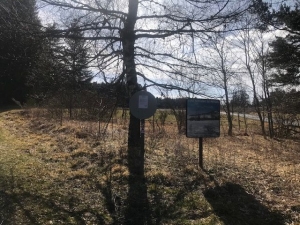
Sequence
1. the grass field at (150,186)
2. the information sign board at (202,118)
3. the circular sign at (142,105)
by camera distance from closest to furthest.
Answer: the grass field at (150,186), the circular sign at (142,105), the information sign board at (202,118)

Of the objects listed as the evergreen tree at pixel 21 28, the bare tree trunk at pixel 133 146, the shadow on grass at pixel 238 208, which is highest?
the evergreen tree at pixel 21 28

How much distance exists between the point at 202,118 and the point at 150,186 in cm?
246

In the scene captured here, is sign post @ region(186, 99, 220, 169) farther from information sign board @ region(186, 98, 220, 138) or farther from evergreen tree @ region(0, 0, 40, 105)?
evergreen tree @ region(0, 0, 40, 105)

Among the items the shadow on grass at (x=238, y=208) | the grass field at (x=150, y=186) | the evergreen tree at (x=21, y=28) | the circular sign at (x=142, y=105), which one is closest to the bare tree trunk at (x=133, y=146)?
the grass field at (x=150, y=186)

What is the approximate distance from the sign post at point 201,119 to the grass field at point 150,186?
77 centimetres

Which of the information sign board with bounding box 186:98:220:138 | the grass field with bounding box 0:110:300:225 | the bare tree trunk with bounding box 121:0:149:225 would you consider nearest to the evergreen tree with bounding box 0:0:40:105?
the bare tree trunk with bounding box 121:0:149:225

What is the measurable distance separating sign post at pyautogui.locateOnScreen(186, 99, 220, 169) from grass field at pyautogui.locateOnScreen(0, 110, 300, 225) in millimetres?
771

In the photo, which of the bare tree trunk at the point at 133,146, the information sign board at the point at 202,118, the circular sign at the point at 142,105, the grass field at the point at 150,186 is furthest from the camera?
the information sign board at the point at 202,118

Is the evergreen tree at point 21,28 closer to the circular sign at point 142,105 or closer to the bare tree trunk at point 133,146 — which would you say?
the bare tree trunk at point 133,146

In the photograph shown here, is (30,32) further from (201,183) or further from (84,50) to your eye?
(201,183)

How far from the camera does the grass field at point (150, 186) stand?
5043 mm

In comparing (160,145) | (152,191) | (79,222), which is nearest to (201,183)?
(152,191)

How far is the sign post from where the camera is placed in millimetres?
7879

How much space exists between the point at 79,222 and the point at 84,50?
5300 mm
